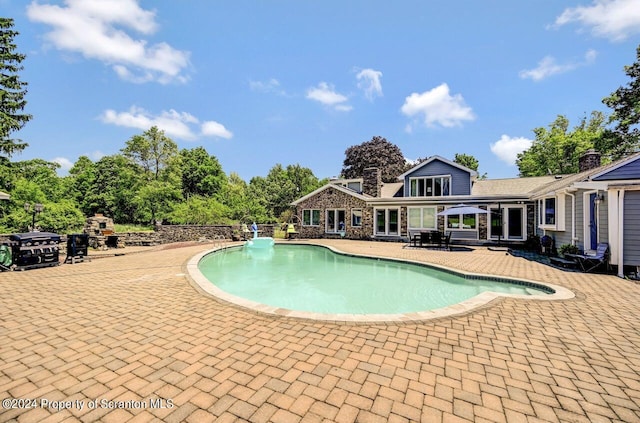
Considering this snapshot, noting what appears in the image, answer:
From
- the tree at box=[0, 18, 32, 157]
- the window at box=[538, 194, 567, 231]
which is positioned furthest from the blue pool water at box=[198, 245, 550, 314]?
the tree at box=[0, 18, 32, 157]

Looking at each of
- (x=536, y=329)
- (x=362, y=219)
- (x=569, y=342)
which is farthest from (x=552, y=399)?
(x=362, y=219)

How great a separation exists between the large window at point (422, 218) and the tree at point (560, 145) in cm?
1745

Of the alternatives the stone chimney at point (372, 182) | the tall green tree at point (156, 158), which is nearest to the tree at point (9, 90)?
the tall green tree at point (156, 158)

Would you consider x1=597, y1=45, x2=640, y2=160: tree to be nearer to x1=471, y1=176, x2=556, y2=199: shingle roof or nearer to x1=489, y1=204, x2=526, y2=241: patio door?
x1=471, y1=176, x2=556, y2=199: shingle roof

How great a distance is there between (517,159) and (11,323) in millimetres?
42564

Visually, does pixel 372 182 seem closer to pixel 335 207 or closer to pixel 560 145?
pixel 335 207

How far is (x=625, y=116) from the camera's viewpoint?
20953mm

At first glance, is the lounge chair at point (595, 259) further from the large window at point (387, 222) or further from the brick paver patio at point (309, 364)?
the large window at point (387, 222)

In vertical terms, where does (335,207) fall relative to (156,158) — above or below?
below

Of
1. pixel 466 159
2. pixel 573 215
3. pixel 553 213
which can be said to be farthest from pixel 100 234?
pixel 466 159

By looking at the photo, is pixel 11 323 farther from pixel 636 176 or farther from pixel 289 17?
pixel 636 176

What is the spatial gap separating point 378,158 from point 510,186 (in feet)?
64.9

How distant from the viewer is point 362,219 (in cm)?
1864

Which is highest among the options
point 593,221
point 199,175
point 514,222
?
point 199,175
